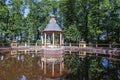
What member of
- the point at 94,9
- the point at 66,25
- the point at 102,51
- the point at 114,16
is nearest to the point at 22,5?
the point at 66,25

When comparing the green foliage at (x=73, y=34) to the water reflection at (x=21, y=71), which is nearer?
the water reflection at (x=21, y=71)

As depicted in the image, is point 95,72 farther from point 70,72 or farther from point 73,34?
point 73,34

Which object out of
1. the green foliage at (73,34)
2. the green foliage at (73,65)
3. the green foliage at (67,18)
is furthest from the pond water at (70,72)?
the green foliage at (73,34)

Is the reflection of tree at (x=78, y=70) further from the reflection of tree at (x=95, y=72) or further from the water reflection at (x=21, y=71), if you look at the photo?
the water reflection at (x=21, y=71)

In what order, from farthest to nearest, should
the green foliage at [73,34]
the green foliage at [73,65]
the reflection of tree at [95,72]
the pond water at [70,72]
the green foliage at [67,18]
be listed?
the green foliage at [73,34] < the green foliage at [67,18] < the green foliage at [73,65] < the pond water at [70,72] < the reflection of tree at [95,72]

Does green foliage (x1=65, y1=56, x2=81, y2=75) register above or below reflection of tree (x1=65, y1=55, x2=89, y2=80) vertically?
below

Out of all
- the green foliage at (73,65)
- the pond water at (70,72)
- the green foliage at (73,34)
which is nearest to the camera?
the pond water at (70,72)

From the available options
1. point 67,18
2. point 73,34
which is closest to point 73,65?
point 73,34

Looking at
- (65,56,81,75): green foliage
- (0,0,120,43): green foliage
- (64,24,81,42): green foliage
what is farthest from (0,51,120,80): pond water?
(64,24,81,42): green foliage

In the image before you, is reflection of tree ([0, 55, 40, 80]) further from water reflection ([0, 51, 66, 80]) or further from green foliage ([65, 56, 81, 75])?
green foliage ([65, 56, 81, 75])

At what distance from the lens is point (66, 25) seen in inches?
1678

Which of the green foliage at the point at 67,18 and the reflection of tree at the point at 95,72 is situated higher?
the green foliage at the point at 67,18

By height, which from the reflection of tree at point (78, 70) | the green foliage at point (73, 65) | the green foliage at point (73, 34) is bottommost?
the green foliage at point (73, 65)

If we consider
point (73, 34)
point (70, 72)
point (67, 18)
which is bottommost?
point (70, 72)
